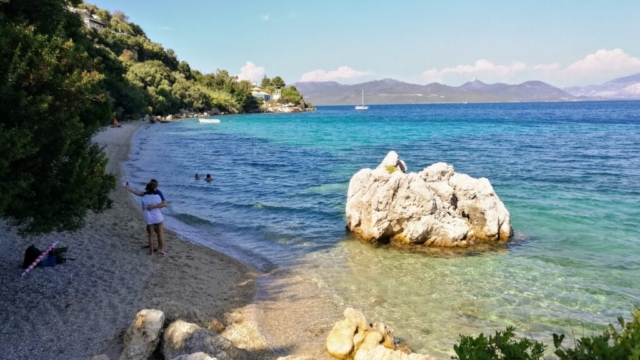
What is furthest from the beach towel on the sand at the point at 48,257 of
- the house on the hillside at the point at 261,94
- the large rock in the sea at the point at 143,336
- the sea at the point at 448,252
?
the house on the hillside at the point at 261,94

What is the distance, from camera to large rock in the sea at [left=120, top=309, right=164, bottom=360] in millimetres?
6797

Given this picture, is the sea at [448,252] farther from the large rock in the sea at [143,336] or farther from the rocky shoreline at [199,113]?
the rocky shoreline at [199,113]

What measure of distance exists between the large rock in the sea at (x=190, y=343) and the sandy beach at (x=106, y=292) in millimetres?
1012

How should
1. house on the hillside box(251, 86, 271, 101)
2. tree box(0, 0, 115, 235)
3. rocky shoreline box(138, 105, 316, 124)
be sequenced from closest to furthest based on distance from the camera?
1. tree box(0, 0, 115, 235)
2. rocky shoreline box(138, 105, 316, 124)
3. house on the hillside box(251, 86, 271, 101)

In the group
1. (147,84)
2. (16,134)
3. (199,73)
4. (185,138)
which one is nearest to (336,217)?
(16,134)

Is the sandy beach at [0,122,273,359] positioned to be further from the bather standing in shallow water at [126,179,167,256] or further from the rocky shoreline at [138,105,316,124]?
the rocky shoreline at [138,105,316,124]

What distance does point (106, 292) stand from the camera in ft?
32.6

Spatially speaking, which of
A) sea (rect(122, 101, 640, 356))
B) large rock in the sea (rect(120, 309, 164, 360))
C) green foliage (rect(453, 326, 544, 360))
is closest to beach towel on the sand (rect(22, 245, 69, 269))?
sea (rect(122, 101, 640, 356))

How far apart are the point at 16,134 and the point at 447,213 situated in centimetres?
1243

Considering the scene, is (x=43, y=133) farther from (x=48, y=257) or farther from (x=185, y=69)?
(x=185, y=69)

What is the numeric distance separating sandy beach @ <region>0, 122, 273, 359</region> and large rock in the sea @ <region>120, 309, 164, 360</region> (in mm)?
708

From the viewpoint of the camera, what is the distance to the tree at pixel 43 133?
7238 millimetres

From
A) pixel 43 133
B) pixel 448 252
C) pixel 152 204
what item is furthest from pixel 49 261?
pixel 448 252

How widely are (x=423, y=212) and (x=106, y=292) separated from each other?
955cm
